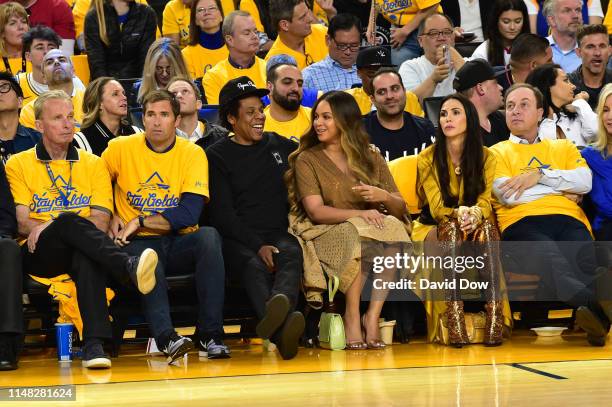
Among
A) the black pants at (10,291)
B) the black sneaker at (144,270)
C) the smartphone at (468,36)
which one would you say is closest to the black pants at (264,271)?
the black sneaker at (144,270)

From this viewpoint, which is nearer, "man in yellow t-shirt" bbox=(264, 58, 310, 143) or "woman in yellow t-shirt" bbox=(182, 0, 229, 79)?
"man in yellow t-shirt" bbox=(264, 58, 310, 143)

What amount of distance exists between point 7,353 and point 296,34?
442 cm

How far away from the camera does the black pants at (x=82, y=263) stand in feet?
19.4

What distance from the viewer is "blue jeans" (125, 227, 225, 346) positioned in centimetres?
607

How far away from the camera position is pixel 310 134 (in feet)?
22.4

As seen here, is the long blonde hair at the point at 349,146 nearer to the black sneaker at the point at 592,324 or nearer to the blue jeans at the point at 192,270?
the blue jeans at the point at 192,270

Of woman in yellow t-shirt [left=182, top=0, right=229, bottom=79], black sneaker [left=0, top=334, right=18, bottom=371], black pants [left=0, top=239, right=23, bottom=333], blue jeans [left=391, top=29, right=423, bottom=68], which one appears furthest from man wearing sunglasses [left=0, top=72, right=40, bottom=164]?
blue jeans [left=391, top=29, right=423, bottom=68]

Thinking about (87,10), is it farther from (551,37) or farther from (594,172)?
(594,172)

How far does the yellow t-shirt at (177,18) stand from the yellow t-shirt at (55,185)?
12.0 ft

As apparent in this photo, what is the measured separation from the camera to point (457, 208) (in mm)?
6715

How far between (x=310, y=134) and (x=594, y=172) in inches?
69.8

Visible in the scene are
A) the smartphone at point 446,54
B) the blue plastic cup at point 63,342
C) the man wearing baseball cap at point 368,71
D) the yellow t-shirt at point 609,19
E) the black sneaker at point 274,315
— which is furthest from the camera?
the yellow t-shirt at point 609,19

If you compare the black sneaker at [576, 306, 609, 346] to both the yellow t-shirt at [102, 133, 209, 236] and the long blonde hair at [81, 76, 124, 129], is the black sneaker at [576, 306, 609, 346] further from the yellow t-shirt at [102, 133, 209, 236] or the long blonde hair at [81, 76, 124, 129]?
the long blonde hair at [81, 76, 124, 129]

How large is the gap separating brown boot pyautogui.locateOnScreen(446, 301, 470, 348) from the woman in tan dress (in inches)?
15.4
